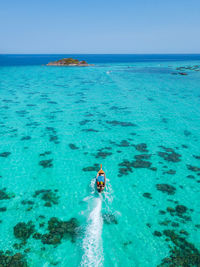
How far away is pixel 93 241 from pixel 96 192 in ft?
22.6

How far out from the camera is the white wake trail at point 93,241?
682 inches

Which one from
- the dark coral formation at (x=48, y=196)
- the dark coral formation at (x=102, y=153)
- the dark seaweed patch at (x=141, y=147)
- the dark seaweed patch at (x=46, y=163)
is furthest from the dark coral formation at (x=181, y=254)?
the dark seaweed patch at (x=46, y=163)

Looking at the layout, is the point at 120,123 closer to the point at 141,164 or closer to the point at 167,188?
the point at 141,164

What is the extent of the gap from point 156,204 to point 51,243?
12.5 m

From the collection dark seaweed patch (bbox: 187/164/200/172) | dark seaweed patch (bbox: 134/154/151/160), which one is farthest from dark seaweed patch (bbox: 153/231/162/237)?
dark seaweed patch (bbox: 134/154/151/160)

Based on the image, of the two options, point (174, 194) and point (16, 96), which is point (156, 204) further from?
point (16, 96)

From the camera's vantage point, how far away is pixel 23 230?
1986 centimetres

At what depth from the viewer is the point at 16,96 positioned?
236 feet

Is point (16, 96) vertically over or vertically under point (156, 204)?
over

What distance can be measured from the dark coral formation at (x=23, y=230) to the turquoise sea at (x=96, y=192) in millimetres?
96

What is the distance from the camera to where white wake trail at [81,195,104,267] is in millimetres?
17328

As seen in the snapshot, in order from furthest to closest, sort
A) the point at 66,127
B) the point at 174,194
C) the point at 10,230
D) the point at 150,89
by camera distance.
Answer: the point at 150,89, the point at 66,127, the point at 174,194, the point at 10,230

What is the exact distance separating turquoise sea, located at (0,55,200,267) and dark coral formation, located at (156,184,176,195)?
132 mm

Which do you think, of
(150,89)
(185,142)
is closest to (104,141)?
(185,142)
